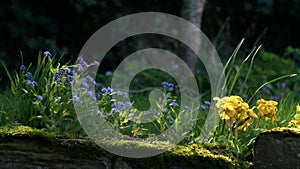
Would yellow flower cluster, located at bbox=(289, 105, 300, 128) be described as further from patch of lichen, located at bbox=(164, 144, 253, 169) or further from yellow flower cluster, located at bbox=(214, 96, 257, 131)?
patch of lichen, located at bbox=(164, 144, 253, 169)

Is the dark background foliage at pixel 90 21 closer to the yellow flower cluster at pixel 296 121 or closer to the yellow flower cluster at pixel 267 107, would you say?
the yellow flower cluster at pixel 296 121

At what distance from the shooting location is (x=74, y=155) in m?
2.58

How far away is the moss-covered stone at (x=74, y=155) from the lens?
8.38 ft


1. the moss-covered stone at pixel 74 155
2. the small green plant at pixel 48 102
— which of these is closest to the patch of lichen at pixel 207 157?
the moss-covered stone at pixel 74 155

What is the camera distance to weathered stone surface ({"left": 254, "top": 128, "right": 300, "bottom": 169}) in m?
2.59

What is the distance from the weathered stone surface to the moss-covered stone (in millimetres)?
191

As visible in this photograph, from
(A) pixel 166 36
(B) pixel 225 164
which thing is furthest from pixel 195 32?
(B) pixel 225 164

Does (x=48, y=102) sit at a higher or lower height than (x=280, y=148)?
higher

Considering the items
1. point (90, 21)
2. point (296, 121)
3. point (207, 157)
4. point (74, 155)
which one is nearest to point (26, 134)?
point (74, 155)

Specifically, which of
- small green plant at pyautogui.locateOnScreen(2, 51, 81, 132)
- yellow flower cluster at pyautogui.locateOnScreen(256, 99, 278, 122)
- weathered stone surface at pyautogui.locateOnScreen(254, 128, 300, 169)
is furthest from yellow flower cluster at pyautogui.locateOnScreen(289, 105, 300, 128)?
small green plant at pyautogui.locateOnScreen(2, 51, 81, 132)

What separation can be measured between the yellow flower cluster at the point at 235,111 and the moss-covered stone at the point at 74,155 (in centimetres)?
24

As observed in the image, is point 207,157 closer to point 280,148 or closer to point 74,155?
point 280,148

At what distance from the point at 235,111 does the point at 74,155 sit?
0.87 m

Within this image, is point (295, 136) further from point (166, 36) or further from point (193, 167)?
point (166, 36)
